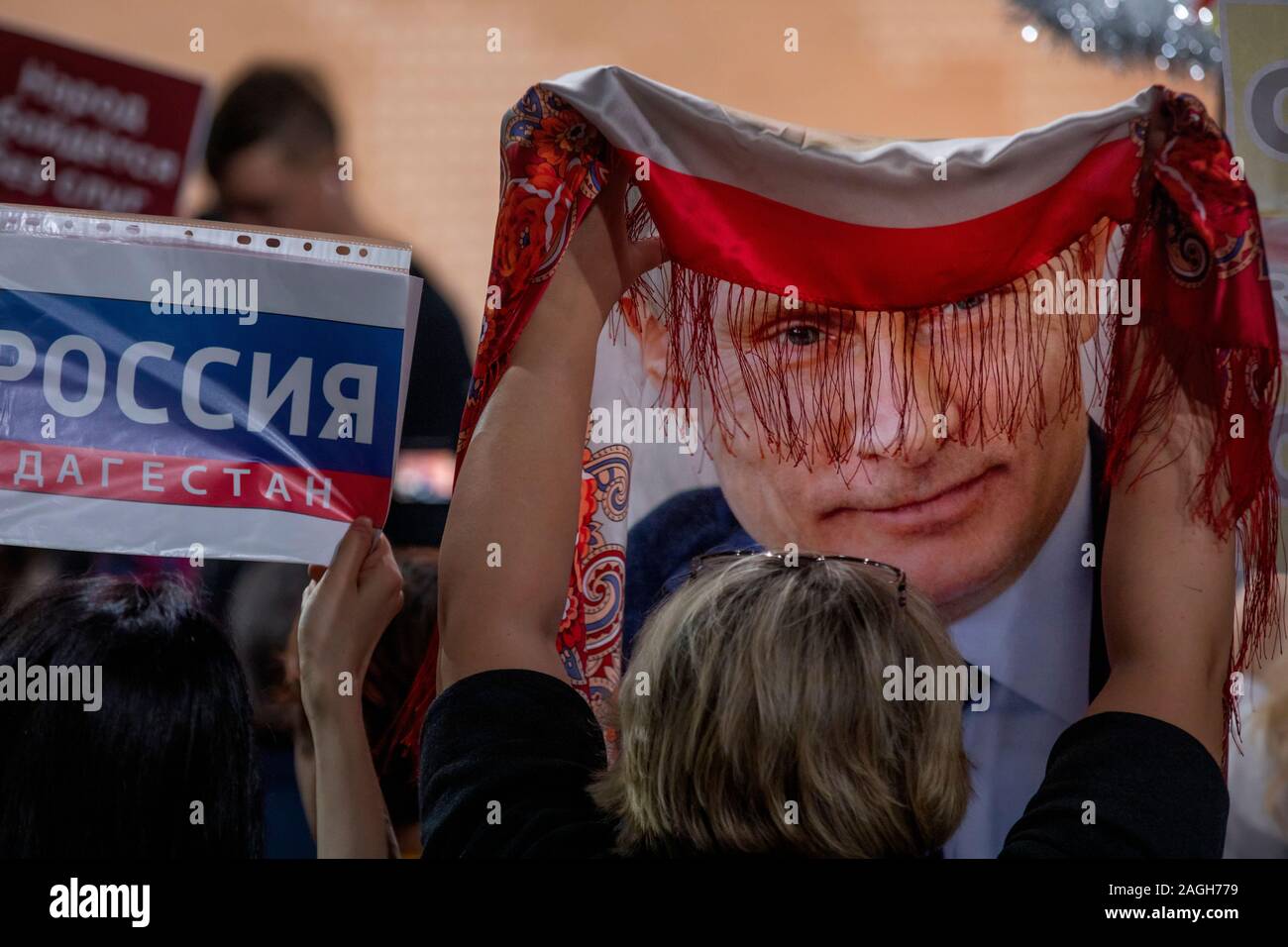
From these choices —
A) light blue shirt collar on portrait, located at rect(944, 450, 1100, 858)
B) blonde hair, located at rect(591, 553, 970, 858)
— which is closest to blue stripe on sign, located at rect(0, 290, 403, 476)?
blonde hair, located at rect(591, 553, 970, 858)

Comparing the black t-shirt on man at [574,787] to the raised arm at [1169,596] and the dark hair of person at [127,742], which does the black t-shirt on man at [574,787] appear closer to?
the raised arm at [1169,596]

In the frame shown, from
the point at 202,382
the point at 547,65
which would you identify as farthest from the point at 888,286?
the point at 202,382

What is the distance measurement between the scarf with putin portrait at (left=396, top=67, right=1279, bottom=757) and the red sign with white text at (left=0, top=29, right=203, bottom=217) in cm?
59

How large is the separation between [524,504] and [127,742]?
546 millimetres

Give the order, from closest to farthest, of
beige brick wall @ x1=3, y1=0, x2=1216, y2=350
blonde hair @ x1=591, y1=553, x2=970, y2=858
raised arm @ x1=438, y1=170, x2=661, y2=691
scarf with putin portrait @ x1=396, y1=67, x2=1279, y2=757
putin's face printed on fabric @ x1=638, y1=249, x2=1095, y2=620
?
1. blonde hair @ x1=591, y1=553, x2=970, y2=858
2. raised arm @ x1=438, y1=170, x2=661, y2=691
3. scarf with putin portrait @ x1=396, y1=67, x2=1279, y2=757
4. putin's face printed on fabric @ x1=638, y1=249, x2=1095, y2=620
5. beige brick wall @ x1=3, y1=0, x2=1216, y2=350

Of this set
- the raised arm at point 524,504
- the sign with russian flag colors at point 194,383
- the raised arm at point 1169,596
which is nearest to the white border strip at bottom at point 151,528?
the sign with russian flag colors at point 194,383

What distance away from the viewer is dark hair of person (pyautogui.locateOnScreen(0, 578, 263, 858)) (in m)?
1.35

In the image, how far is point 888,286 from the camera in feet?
4.56

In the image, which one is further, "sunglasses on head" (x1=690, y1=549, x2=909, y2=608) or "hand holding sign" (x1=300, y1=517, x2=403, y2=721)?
"hand holding sign" (x1=300, y1=517, x2=403, y2=721)

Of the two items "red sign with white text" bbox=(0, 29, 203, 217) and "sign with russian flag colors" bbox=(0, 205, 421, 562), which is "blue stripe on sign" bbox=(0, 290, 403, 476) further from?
"red sign with white text" bbox=(0, 29, 203, 217)

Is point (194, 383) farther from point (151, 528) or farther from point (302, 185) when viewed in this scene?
point (302, 185)

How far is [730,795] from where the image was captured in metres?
0.99
